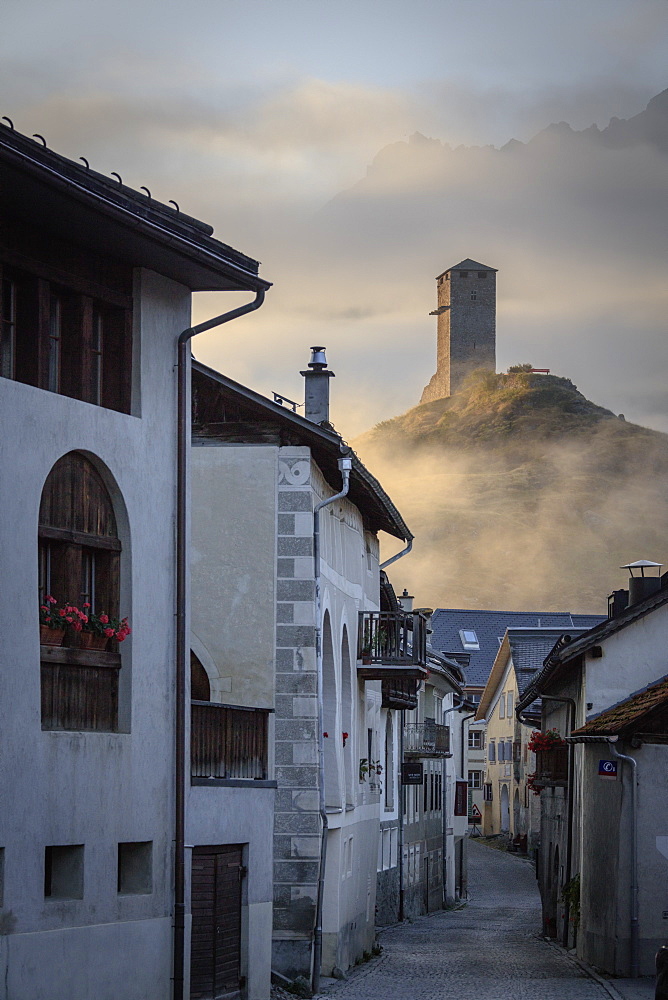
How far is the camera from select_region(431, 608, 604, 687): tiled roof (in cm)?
9056

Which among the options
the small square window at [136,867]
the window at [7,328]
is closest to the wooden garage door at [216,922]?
the small square window at [136,867]

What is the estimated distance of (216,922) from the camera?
56.3ft

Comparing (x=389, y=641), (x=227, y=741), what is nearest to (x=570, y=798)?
(x=389, y=641)

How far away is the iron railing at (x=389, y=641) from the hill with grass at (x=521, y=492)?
110548 mm

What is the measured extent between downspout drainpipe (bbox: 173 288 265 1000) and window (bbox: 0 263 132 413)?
0.82 m

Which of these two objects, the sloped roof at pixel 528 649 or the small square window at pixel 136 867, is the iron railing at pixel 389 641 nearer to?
the small square window at pixel 136 867

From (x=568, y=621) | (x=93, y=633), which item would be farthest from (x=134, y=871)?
(x=568, y=621)

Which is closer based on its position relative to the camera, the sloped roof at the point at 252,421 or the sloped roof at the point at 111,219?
the sloped roof at the point at 111,219

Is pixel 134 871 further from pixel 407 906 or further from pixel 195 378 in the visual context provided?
pixel 407 906

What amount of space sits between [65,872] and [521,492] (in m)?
152

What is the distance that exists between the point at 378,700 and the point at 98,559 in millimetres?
16958

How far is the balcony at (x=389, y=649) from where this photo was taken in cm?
2691

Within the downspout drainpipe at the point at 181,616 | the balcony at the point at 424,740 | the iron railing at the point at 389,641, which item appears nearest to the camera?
the downspout drainpipe at the point at 181,616

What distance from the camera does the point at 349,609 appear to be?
26172 millimetres
